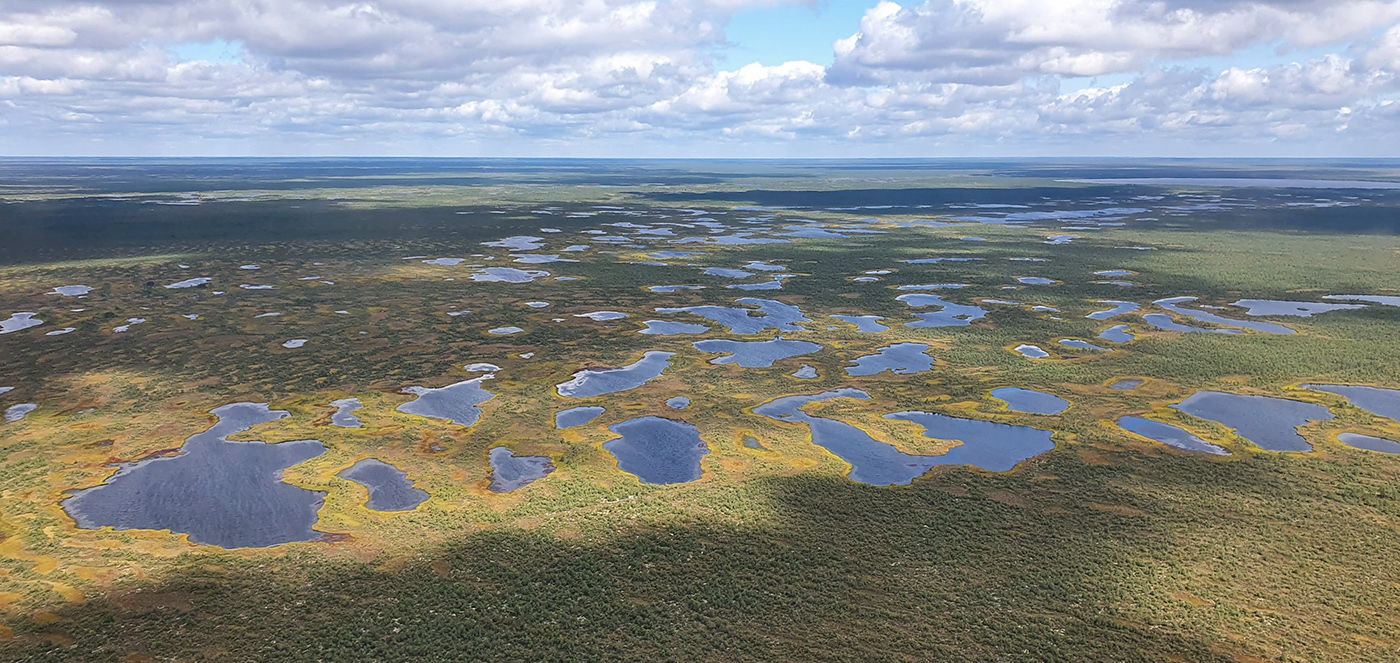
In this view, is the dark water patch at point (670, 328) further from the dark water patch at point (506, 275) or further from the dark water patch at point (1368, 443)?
the dark water patch at point (1368, 443)

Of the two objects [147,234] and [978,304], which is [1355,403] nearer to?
[978,304]

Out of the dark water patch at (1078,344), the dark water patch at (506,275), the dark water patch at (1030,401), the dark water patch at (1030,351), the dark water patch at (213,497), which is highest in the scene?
the dark water patch at (506,275)

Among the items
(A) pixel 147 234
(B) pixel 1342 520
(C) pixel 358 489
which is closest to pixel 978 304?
(B) pixel 1342 520

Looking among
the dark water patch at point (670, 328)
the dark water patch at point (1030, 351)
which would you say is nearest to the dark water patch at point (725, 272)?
the dark water patch at point (670, 328)

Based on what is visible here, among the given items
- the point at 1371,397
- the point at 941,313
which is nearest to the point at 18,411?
the point at 941,313

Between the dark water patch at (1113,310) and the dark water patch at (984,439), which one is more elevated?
the dark water patch at (1113,310)

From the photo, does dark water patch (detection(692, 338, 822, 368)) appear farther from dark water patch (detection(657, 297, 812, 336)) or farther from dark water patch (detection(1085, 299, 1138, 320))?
dark water patch (detection(1085, 299, 1138, 320))
